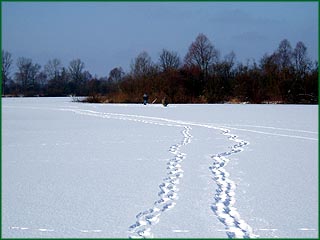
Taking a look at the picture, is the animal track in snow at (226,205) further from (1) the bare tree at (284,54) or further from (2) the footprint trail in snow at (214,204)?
(1) the bare tree at (284,54)

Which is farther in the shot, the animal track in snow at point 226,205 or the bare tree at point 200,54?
the bare tree at point 200,54

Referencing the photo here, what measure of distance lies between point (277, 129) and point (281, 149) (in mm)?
4074

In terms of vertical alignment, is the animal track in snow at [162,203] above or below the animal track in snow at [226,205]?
below

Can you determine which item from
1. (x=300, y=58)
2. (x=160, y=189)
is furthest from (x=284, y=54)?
(x=160, y=189)

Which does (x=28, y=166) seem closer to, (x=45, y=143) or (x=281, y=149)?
(x=45, y=143)

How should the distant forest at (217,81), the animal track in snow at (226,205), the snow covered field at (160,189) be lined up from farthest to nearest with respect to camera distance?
the distant forest at (217,81) → the snow covered field at (160,189) → the animal track in snow at (226,205)

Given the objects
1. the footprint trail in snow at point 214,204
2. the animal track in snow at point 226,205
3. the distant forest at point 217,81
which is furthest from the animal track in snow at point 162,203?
the distant forest at point 217,81

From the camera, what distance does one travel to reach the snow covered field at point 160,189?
3.73 m

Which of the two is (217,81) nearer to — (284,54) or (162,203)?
(284,54)

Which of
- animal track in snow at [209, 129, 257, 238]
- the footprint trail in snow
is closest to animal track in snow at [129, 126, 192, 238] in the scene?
the footprint trail in snow

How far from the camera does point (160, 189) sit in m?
5.07

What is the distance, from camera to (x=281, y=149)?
8.44 metres

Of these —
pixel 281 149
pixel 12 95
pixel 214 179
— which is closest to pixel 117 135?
pixel 281 149

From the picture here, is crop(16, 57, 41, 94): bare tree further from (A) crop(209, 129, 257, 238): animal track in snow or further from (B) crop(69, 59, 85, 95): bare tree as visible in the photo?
(A) crop(209, 129, 257, 238): animal track in snow
